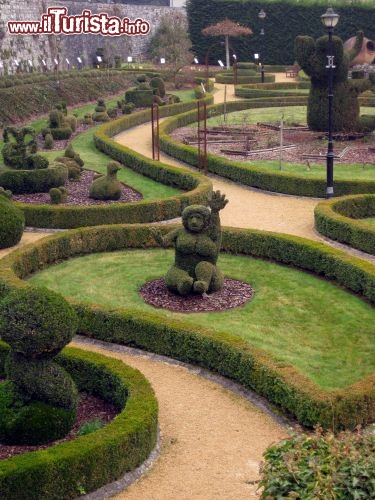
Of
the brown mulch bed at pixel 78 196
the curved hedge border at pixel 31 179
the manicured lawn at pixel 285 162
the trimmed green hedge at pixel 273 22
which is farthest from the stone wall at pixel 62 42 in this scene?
the curved hedge border at pixel 31 179

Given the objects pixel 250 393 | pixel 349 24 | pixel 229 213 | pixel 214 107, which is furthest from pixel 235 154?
pixel 349 24

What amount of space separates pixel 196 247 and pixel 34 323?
230 inches

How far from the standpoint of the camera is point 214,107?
144 ft

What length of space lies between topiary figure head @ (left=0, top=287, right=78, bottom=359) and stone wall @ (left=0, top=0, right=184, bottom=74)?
132 feet

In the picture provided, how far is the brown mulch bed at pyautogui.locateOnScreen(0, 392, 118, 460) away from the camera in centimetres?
1075

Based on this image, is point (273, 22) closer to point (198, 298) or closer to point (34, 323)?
point (198, 298)

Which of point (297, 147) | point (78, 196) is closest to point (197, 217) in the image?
point (78, 196)

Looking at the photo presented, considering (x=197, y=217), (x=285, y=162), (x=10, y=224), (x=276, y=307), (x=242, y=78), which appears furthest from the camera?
(x=242, y=78)

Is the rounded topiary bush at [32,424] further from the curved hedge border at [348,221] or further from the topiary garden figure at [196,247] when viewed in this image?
the curved hedge border at [348,221]

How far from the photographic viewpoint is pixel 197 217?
15.7 meters

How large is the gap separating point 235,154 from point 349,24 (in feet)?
124

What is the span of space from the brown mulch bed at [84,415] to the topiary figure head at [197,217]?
14.7 ft

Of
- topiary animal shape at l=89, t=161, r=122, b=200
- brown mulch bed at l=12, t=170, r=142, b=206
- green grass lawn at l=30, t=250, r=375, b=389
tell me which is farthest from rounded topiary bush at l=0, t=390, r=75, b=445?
topiary animal shape at l=89, t=161, r=122, b=200

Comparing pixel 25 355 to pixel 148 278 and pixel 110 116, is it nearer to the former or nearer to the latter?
pixel 148 278
